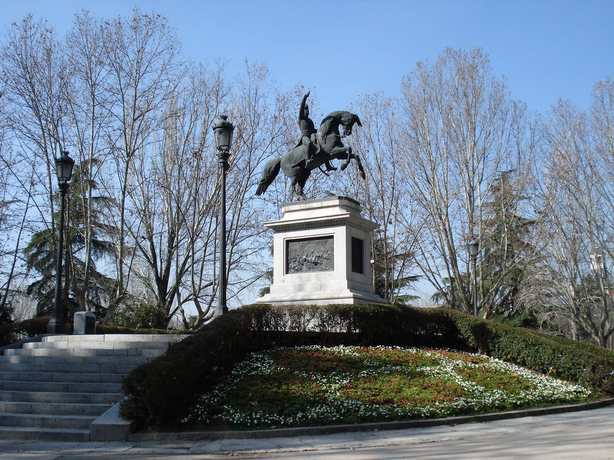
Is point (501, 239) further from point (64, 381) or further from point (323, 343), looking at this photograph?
point (64, 381)

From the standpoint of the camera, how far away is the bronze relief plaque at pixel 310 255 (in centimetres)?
1820

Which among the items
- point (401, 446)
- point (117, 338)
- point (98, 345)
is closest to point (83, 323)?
point (117, 338)

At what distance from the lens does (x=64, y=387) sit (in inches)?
466

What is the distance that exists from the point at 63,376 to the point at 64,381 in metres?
0.15

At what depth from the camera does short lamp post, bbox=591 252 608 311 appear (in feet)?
100

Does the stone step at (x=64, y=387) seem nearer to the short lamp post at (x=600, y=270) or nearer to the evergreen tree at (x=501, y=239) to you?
the evergreen tree at (x=501, y=239)

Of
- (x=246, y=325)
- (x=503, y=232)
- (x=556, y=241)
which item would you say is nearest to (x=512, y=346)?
(x=246, y=325)

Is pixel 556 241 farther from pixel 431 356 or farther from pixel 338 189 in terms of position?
pixel 431 356

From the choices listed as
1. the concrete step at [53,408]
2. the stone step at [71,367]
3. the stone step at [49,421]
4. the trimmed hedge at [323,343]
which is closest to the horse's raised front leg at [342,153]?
the trimmed hedge at [323,343]

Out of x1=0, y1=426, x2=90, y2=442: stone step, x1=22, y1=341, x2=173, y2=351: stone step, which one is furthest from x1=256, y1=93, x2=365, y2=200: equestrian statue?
x1=0, y1=426, x2=90, y2=442: stone step

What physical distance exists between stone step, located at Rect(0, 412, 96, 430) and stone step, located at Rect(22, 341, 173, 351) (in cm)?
327

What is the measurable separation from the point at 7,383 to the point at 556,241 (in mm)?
26921

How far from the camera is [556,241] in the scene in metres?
31.6

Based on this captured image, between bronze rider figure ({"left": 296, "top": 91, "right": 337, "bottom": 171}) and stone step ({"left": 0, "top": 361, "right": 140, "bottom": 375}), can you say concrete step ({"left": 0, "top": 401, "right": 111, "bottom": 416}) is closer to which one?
stone step ({"left": 0, "top": 361, "right": 140, "bottom": 375})
